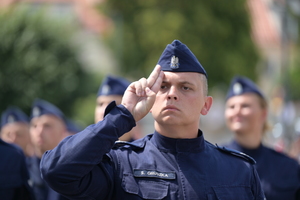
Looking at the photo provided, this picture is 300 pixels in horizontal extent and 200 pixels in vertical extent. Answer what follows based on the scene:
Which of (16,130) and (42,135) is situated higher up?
(42,135)

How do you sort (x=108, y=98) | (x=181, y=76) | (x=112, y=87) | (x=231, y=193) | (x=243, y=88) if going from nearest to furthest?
(x=231, y=193)
(x=181, y=76)
(x=108, y=98)
(x=112, y=87)
(x=243, y=88)

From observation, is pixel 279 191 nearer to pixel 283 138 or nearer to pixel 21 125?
pixel 21 125

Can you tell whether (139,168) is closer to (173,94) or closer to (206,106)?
(173,94)

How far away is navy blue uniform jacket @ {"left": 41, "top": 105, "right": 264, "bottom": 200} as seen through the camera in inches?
124

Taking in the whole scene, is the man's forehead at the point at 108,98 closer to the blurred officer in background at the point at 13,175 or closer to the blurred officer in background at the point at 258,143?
the blurred officer in background at the point at 13,175

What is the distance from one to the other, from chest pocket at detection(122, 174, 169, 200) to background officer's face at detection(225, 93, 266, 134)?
295 cm

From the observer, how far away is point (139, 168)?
11.5 ft

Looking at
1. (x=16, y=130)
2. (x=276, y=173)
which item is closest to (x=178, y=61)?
(x=276, y=173)

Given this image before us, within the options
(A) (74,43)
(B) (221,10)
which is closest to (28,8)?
(A) (74,43)

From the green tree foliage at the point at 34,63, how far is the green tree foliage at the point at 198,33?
357 cm

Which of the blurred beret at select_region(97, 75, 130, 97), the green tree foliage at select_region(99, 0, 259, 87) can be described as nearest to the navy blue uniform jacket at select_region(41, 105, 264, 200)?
the blurred beret at select_region(97, 75, 130, 97)

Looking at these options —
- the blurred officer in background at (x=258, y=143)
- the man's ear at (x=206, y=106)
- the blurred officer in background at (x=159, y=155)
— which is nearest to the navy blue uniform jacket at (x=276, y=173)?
the blurred officer in background at (x=258, y=143)

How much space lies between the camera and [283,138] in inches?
523

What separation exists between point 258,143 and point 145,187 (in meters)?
3.15
